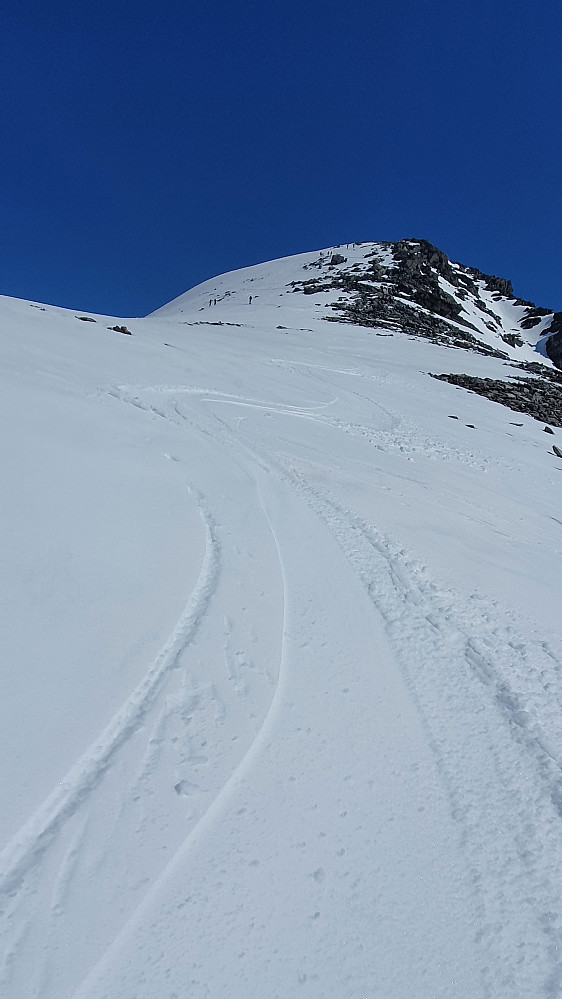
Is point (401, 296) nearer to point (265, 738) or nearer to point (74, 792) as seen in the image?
point (265, 738)

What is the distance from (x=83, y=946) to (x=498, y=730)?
97.8 inches

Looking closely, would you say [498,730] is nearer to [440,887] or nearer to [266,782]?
[440,887]

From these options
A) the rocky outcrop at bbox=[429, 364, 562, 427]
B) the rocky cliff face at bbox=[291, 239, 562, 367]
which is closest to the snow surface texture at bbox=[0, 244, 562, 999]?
the rocky outcrop at bbox=[429, 364, 562, 427]

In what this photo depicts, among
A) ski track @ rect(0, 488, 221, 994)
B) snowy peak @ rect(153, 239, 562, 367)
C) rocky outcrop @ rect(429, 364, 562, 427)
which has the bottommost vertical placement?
ski track @ rect(0, 488, 221, 994)

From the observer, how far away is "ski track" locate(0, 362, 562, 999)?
1912 mm

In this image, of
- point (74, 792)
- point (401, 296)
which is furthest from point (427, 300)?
point (74, 792)

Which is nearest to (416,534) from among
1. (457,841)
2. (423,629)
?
(423,629)

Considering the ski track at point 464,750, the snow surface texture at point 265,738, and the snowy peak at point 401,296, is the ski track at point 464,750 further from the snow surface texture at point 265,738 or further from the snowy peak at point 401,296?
the snowy peak at point 401,296

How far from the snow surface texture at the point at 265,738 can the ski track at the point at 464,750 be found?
0.01 metres

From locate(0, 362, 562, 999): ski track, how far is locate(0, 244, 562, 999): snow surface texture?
1 cm

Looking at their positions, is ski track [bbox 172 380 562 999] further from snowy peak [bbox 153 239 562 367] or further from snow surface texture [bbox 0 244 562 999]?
snowy peak [bbox 153 239 562 367]

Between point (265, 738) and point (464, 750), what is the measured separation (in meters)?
1.22

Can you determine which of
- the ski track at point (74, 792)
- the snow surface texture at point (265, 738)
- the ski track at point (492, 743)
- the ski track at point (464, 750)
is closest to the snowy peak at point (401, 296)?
the snow surface texture at point (265, 738)

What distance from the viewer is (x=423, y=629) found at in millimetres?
3914
